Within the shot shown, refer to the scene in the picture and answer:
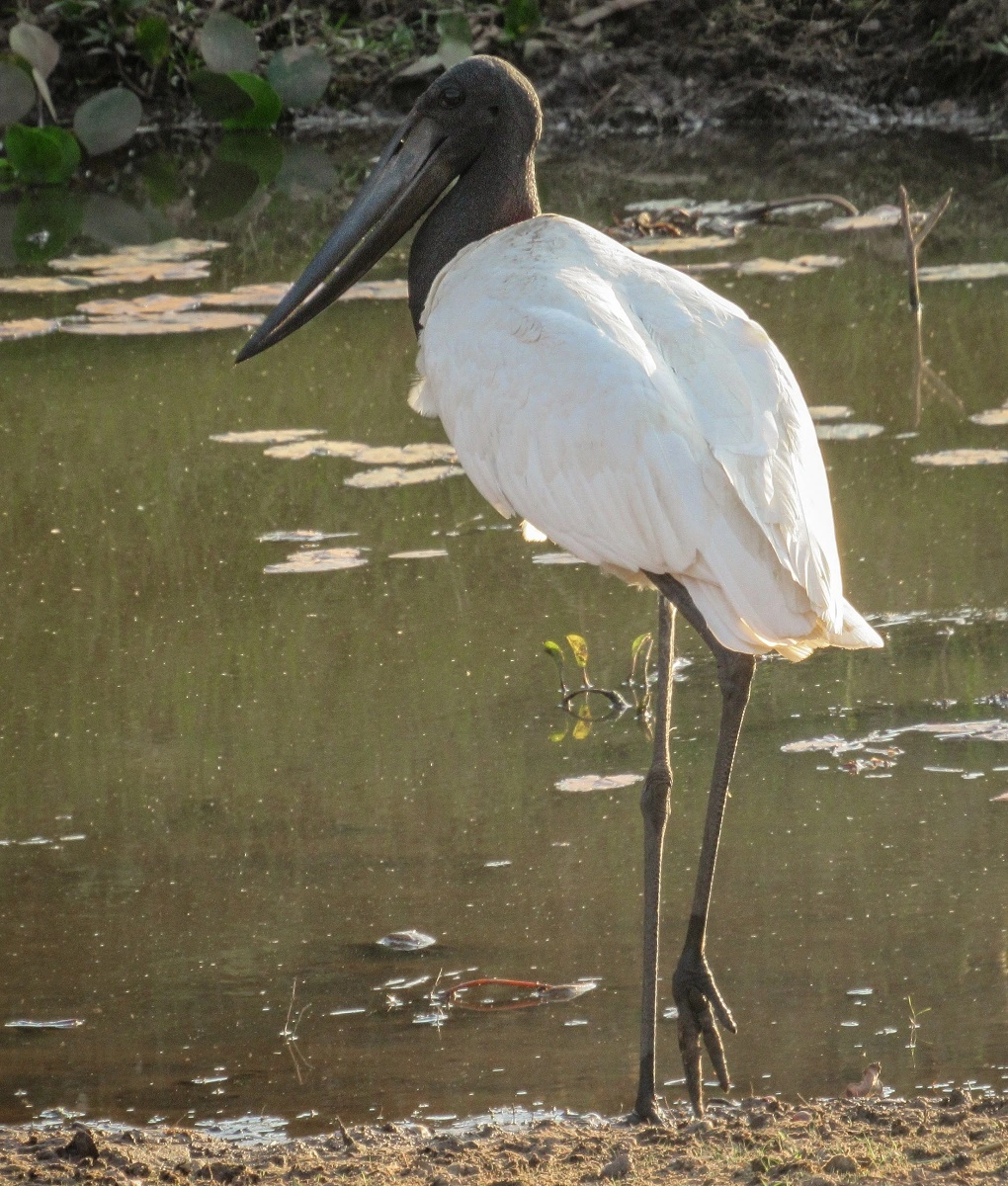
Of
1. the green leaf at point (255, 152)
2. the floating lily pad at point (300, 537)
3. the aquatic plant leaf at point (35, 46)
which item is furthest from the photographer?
the aquatic plant leaf at point (35, 46)

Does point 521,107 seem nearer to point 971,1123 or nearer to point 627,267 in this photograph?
point 627,267

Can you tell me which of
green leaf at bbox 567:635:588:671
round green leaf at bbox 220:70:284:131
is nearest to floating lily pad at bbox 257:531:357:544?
green leaf at bbox 567:635:588:671

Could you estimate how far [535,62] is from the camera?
12.5 m

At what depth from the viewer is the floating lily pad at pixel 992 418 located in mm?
5590

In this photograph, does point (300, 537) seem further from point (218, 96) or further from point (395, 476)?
point (218, 96)

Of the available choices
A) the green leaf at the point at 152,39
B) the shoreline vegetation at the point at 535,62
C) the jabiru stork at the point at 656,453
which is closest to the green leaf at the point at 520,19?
the shoreline vegetation at the point at 535,62

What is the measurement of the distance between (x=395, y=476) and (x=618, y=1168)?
3.26 metres

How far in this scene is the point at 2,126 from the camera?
458 inches

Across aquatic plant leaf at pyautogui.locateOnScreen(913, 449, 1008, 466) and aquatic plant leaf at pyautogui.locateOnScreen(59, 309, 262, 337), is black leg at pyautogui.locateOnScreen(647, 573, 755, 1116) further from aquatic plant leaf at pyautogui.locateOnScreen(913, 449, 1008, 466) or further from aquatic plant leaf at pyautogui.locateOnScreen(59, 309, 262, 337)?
aquatic plant leaf at pyautogui.locateOnScreen(59, 309, 262, 337)

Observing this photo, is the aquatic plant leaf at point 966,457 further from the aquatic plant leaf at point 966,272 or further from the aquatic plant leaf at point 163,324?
the aquatic plant leaf at point 163,324

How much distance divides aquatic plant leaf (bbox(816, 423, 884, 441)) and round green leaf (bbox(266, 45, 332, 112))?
7.30 meters

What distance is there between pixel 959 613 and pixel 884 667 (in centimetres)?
32

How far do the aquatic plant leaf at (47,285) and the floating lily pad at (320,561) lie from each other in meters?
3.56

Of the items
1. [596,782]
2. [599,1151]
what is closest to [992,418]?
[596,782]
